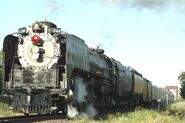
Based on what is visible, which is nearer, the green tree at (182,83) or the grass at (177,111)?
the grass at (177,111)

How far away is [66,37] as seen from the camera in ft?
54.2

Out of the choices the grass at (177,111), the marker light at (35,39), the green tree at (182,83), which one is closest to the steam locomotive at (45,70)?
the marker light at (35,39)

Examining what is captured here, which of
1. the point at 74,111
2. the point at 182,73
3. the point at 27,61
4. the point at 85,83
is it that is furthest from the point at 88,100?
the point at 182,73

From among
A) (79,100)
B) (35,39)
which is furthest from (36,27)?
(79,100)

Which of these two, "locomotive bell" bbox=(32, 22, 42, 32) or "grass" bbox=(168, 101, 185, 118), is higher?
"locomotive bell" bbox=(32, 22, 42, 32)

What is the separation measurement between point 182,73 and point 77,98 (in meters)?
106

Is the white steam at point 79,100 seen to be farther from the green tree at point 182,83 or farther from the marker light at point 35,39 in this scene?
the green tree at point 182,83

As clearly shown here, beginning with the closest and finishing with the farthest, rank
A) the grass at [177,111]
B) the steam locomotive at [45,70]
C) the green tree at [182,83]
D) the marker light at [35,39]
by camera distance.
Result: the steam locomotive at [45,70] < the marker light at [35,39] < the grass at [177,111] < the green tree at [182,83]

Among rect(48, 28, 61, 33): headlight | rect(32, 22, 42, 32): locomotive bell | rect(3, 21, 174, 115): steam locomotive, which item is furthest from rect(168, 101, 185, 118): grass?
rect(32, 22, 42, 32): locomotive bell

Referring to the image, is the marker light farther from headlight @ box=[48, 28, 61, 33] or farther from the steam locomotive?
headlight @ box=[48, 28, 61, 33]

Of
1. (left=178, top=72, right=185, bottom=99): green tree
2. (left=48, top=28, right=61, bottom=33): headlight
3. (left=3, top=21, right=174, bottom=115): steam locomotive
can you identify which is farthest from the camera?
(left=178, top=72, right=185, bottom=99): green tree

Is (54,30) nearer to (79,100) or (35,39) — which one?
(35,39)

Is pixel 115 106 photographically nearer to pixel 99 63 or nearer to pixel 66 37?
pixel 99 63

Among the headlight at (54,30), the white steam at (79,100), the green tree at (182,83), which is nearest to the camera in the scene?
the white steam at (79,100)
